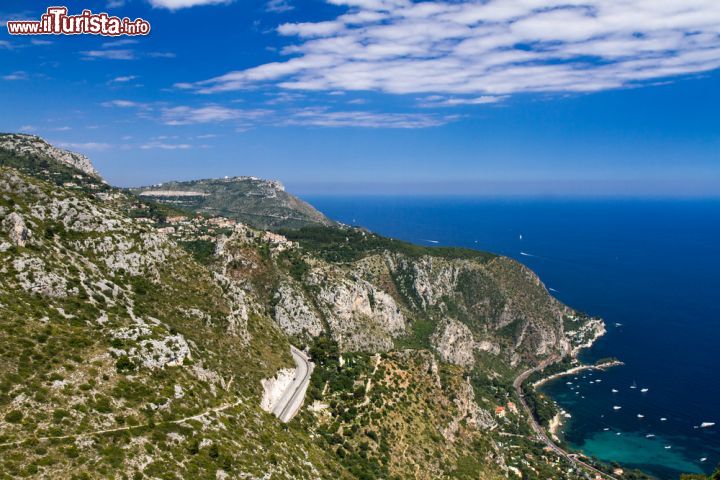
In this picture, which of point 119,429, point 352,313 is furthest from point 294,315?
point 119,429

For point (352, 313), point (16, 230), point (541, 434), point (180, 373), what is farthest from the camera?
point (541, 434)

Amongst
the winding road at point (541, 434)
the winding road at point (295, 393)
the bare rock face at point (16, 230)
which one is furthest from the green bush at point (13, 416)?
the winding road at point (541, 434)

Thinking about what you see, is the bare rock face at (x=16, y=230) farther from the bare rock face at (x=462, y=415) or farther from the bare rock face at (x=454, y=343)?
the bare rock face at (x=454, y=343)

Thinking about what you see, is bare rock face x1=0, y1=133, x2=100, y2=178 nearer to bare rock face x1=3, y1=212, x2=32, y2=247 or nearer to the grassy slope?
the grassy slope

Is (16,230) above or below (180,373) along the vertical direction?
above

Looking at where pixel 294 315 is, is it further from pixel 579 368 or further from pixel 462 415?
pixel 579 368

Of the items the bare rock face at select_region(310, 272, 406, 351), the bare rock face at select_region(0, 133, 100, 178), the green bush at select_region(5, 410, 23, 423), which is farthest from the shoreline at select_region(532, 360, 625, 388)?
the bare rock face at select_region(0, 133, 100, 178)

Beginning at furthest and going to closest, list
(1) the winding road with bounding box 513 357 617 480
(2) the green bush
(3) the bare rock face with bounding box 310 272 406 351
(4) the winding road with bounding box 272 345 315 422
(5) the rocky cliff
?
(1) the winding road with bounding box 513 357 617 480 < (3) the bare rock face with bounding box 310 272 406 351 < (4) the winding road with bounding box 272 345 315 422 < (5) the rocky cliff < (2) the green bush
